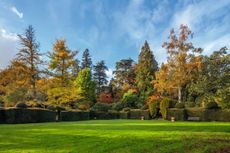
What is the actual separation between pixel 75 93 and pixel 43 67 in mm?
4916

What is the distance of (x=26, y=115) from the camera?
2223 centimetres

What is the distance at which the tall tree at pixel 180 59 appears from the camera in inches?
1334

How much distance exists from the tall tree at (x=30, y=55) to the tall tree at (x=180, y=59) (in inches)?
608

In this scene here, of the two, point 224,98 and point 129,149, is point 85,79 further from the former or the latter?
point 129,149

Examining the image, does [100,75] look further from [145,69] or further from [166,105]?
[166,105]

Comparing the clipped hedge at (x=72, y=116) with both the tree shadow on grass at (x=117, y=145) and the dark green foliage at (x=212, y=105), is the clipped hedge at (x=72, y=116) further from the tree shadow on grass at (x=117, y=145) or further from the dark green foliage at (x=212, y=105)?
the tree shadow on grass at (x=117, y=145)

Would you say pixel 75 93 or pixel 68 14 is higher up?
pixel 68 14

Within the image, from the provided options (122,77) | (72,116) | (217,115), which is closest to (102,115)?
(72,116)

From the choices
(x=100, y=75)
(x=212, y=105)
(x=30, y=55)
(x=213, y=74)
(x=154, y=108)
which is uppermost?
(x=100, y=75)

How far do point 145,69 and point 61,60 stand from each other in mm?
22091

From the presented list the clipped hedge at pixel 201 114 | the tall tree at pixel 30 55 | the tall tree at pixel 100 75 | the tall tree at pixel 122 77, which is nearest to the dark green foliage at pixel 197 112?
the clipped hedge at pixel 201 114

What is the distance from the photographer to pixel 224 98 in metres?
13.9

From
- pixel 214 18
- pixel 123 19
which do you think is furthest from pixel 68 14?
pixel 214 18

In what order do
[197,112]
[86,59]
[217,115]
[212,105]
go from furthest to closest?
[86,59] < [197,112] < [212,105] < [217,115]
